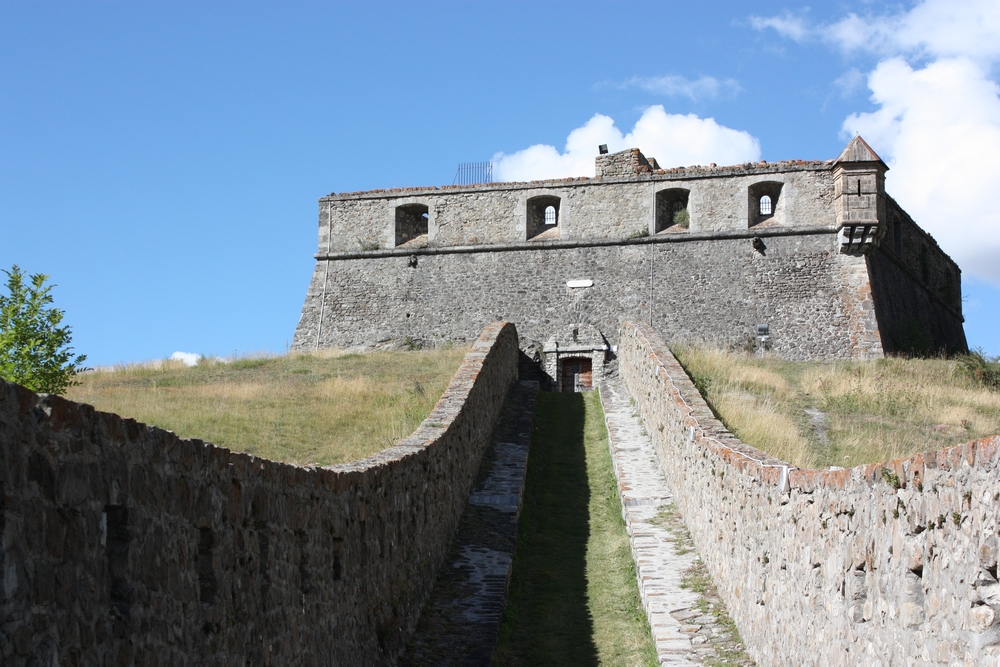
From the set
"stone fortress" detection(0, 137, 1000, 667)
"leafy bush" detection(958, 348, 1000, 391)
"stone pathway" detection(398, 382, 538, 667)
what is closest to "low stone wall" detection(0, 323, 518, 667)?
"stone fortress" detection(0, 137, 1000, 667)

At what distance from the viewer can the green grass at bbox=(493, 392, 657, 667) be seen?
10.8m

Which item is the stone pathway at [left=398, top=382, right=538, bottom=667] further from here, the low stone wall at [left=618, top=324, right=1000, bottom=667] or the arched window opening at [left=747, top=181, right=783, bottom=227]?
the arched window opening at [left=747, top=181, right=783, bottom=227]

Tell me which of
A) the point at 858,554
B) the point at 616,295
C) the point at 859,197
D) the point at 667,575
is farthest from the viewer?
the point at 616,295

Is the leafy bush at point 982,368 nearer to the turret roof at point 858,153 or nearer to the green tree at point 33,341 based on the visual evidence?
the turret roof at point 858,153

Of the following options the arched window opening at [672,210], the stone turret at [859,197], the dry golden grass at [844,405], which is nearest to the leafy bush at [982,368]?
the dry golden grass at [844,405]

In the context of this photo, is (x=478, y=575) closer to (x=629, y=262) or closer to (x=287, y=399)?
(x=287, y=399)

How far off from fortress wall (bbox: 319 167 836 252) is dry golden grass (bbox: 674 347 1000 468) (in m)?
4.78

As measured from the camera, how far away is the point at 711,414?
13969 mm

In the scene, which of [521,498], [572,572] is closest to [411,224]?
[521,498]

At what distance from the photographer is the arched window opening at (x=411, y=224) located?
106 ft

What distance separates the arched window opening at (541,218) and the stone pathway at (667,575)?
44.4 feet

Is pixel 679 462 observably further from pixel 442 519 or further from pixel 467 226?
pixel 467 226

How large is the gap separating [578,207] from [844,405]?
12125mm

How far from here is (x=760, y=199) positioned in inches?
1219
